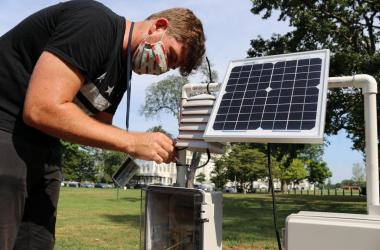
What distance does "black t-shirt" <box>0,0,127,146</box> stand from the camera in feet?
5.07

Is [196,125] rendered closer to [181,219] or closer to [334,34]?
[181,219]

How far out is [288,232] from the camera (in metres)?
1.58

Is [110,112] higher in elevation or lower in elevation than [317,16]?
lower

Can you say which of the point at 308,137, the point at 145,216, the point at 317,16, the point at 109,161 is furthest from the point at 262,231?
the point at 109,161

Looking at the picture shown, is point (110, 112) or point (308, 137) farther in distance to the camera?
point (110, 112)

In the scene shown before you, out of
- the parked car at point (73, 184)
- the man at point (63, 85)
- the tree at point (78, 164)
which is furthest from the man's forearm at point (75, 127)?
the parked car at point (73, 184)

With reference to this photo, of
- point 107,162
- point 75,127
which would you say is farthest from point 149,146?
point 107,162

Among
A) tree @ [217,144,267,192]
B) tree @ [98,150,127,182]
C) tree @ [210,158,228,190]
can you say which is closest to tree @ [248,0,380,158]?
tree @ [217,144,267,192]

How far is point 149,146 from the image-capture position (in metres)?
1.60

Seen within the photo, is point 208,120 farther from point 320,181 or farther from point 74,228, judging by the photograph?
point 320,181

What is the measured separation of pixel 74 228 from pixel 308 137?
7731 millimetres

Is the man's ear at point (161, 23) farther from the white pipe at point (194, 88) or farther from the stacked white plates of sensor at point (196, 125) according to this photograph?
the white pipe at point (194, 88)

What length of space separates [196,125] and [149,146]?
24.2 inches

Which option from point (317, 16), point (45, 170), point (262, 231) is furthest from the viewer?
point (317, 16)
